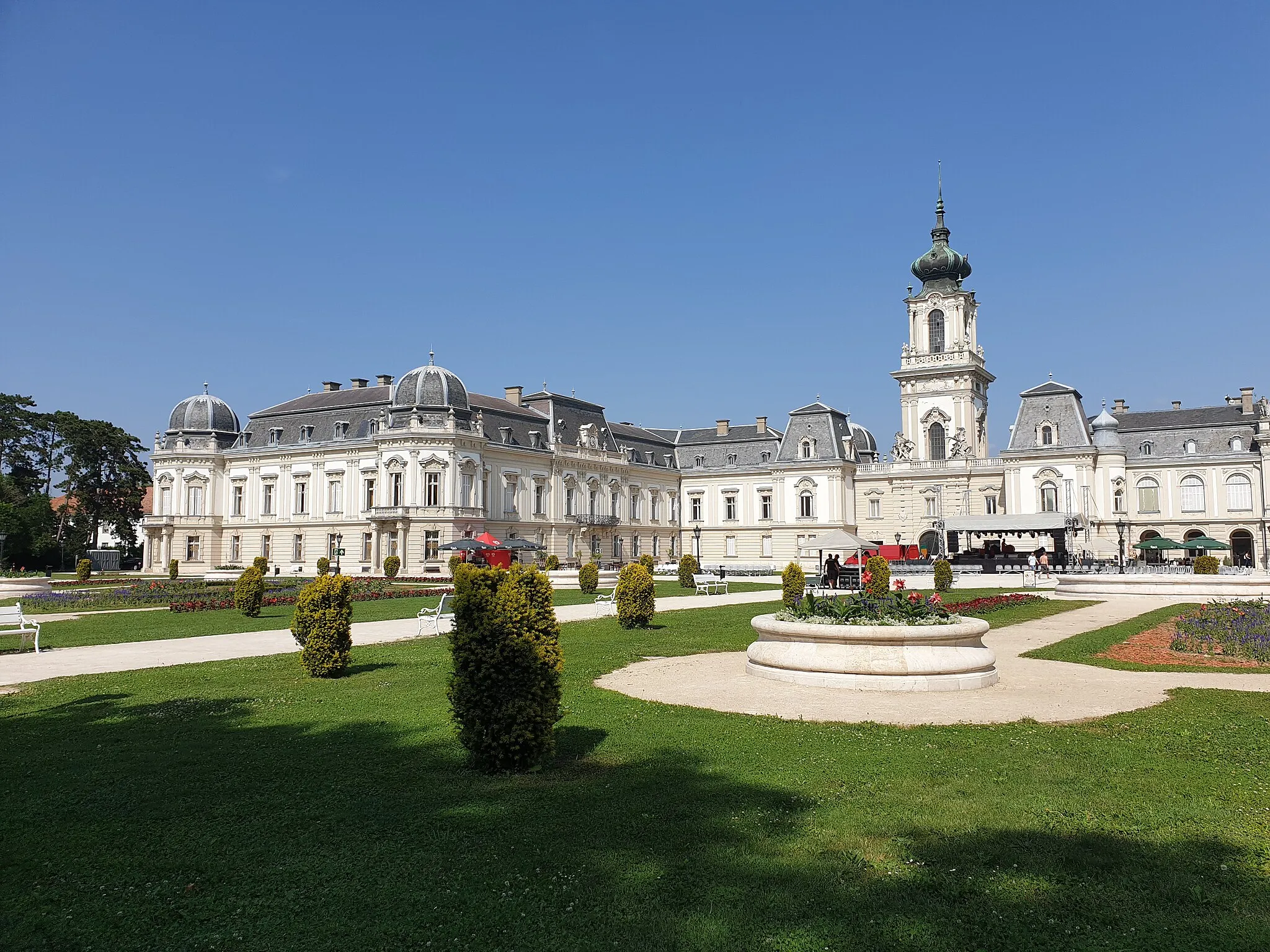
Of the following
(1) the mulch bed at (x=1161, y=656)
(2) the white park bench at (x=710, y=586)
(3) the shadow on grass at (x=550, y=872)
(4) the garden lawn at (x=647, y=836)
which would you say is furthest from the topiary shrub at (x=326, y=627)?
(2) the white park bench at (x=710, y=586)

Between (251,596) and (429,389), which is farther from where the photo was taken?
(429,389)

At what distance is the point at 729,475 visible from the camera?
244 feet

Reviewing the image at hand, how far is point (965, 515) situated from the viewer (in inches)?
2472

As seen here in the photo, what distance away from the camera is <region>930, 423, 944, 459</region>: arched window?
66.6 meters

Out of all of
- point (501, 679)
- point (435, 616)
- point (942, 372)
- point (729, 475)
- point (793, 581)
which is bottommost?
point (435, 616)

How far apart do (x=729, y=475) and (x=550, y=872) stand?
6923cm

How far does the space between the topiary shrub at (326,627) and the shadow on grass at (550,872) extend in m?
5.27

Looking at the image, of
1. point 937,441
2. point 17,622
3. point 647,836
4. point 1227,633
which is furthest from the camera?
point 937,441

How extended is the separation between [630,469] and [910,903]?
66.6 m

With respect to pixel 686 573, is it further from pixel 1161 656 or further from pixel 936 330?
pixel 936 330

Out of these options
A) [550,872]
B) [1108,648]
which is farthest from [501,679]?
[1108,648]

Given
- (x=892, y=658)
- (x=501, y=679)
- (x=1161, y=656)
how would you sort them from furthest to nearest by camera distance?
1. (x=1161, y=656)
2. (x=892, y=658)
3. (x=501, y=679)

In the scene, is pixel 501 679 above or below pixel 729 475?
below

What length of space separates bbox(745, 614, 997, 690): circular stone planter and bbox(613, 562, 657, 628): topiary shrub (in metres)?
7.92
